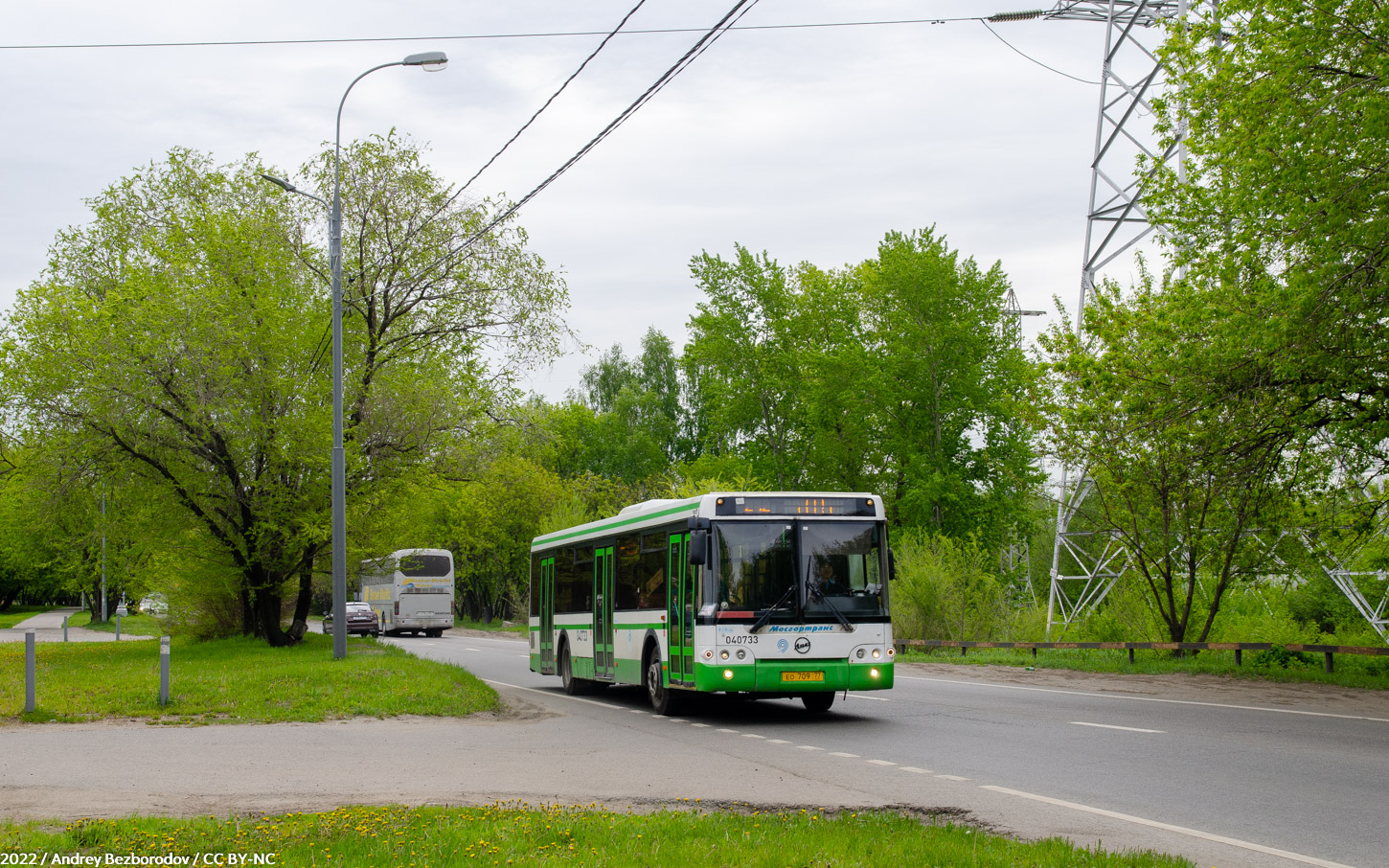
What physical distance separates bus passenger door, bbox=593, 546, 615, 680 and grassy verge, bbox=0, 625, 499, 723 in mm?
1914

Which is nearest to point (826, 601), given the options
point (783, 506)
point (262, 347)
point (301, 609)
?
point (783, 506)

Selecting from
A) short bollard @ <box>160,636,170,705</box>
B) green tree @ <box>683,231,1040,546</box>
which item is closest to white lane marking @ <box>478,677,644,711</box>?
short bollard @ <box>160,636,170,705</box>

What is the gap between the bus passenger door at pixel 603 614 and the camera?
63.6 feet

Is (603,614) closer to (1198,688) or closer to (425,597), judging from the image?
(1198,688)

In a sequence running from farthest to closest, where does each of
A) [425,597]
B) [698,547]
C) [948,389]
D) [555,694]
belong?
[425,597] → [948,389] → [555,694] → [698,547]

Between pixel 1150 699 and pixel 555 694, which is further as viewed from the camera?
pixel 555 694

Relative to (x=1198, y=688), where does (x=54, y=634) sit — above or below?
below

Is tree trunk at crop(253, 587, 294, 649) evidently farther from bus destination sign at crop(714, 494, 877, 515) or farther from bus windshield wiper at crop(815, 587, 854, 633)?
bus windshield wiper at crop(815, 587, 854, 633)

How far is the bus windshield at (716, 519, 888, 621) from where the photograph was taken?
50.7ft

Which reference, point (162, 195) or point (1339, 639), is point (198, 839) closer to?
point (1339, 639)

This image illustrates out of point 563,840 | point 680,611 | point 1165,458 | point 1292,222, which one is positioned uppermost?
point 1292,222

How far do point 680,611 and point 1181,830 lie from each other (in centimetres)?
865

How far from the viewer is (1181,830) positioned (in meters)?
8.20

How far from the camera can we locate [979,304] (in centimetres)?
5053
